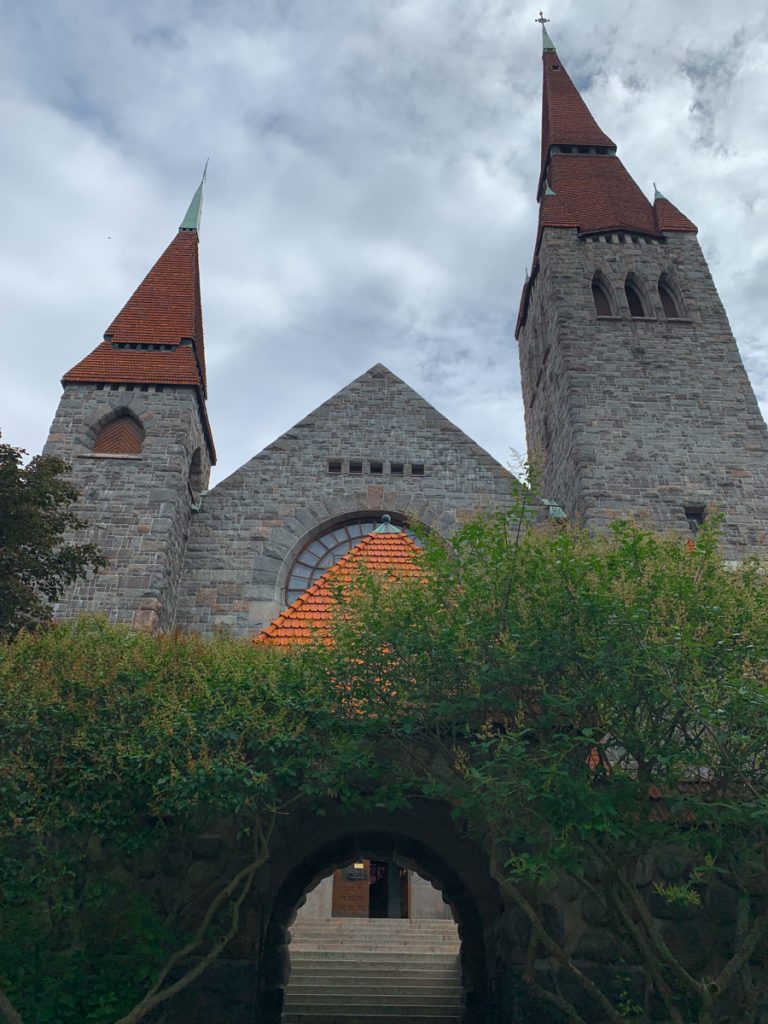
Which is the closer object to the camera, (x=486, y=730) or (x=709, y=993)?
(x=709, y=993)

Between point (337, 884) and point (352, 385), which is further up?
point (352, 385)

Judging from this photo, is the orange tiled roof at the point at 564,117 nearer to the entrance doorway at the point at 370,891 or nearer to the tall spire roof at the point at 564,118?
the tall spire roof at the point at 564,118

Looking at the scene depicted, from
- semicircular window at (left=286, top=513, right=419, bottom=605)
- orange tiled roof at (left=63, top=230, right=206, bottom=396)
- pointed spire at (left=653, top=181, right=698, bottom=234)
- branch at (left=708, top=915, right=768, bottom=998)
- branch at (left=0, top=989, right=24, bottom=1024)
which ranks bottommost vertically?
branch at (left=0, top=989, right=24, bottom=1024)

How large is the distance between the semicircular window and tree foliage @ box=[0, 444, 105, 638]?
14.9 feet

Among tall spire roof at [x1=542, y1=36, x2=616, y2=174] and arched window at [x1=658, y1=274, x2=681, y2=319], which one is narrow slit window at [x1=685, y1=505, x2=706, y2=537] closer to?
arched window at [x1=658, y1=274, x2=681, y2=319]

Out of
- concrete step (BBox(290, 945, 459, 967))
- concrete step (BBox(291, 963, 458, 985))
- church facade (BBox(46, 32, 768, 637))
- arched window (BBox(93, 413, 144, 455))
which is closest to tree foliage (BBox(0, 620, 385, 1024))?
church facade (BBox(46, 32, 768, 637))

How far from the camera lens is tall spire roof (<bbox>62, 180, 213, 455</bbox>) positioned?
1673cm

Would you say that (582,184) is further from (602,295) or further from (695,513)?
(695,513)

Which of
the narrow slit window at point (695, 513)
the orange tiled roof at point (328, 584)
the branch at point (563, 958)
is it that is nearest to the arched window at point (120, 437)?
the orange tiled roof at point (328, 584)

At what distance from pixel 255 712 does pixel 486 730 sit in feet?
6.73

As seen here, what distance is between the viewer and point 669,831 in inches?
253

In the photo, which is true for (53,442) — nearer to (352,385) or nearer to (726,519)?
(352,385)

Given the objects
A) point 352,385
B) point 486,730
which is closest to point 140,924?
point 486,730

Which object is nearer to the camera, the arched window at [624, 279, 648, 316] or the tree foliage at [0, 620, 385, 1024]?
the tree foliage at [0, 620, 385, 1024]
